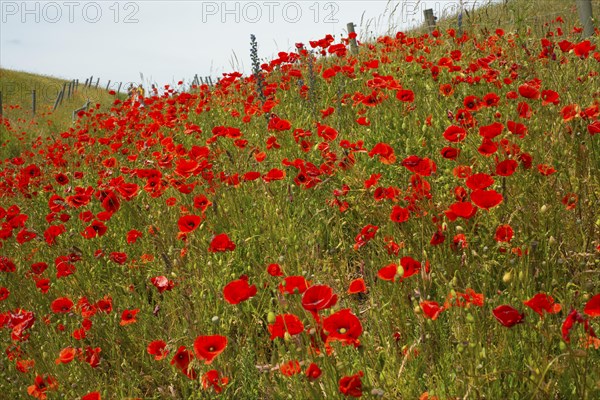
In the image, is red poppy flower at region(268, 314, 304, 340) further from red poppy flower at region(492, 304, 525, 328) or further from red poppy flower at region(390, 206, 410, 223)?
red poppy flower at region(390, 206, 410, 223)

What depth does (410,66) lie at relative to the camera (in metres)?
5.30

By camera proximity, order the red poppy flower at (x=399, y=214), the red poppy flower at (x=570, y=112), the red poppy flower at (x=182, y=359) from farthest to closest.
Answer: the red poppy flower at (x=570, y=112)
the red poppy flower at (x=399, y=214)
the red poppy flower at (x=182, y=359)

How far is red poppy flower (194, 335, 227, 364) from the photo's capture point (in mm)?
1411

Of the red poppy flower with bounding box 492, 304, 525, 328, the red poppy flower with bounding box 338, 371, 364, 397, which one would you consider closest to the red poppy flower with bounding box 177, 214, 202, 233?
the red poppy flower with bounding box 338, 371, 364, 397

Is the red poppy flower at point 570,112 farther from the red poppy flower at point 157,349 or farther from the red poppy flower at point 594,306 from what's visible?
the red poppy flower at point 157,349

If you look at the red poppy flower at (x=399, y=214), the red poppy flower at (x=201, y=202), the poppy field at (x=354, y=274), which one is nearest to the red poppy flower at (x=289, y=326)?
the poppy field at (x=354, y=274)

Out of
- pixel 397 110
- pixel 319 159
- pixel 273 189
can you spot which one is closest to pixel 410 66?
pixel 397 110

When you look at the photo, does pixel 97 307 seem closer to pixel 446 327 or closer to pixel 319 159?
pixel 446 327

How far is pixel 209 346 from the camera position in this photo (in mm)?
1486

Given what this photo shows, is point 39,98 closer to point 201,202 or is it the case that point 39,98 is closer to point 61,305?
point 201,202

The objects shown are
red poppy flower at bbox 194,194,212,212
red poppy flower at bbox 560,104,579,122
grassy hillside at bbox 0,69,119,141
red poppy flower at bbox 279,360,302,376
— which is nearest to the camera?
red poppy flower at bbox 279,360,302,376

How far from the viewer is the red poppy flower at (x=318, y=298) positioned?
1.26 m

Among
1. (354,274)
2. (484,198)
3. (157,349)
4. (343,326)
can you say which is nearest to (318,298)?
(343,326)

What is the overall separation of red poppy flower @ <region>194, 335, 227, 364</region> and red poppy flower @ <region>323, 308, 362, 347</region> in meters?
0.35
